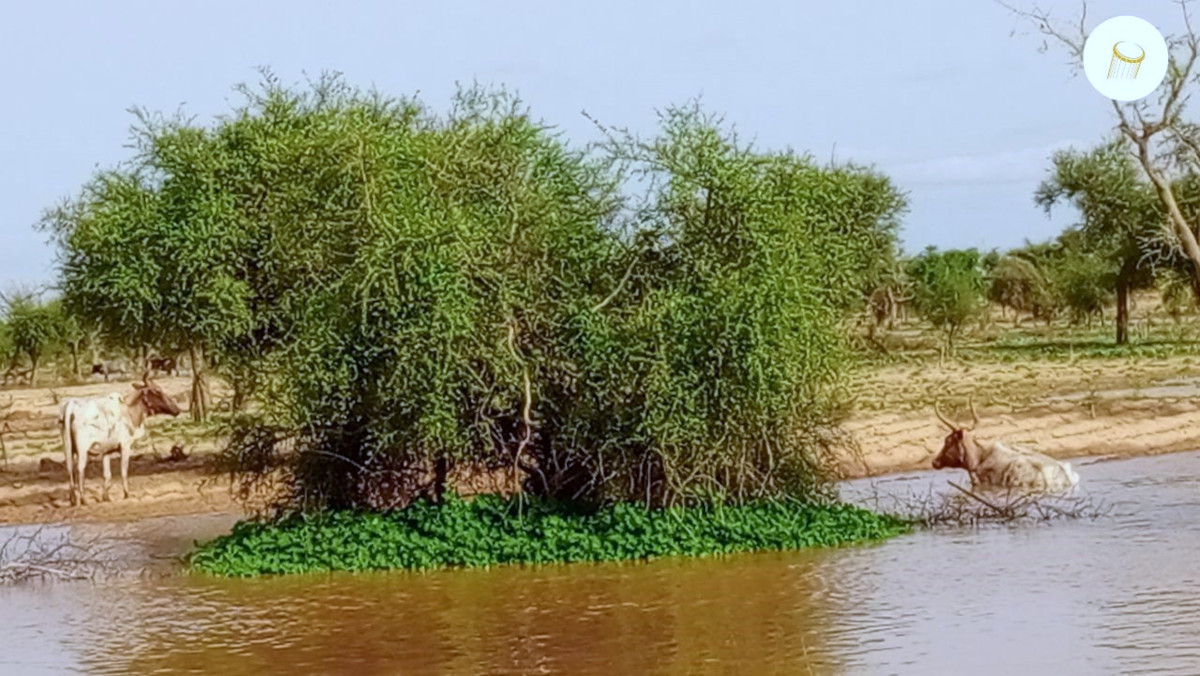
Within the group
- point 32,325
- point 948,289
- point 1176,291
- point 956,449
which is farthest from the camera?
point 32,325

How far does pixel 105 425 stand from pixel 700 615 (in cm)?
1267

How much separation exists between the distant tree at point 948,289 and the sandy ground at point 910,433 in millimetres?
15741

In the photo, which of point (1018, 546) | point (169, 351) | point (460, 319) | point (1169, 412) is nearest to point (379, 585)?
point (460, 319)

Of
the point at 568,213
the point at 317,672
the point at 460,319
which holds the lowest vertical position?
the point at 317,672

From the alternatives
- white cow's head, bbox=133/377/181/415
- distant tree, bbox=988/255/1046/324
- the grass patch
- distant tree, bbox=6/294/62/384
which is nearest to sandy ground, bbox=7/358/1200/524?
white cow's head, bbox=133/377/181/415

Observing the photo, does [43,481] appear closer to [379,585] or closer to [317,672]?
[379,585]

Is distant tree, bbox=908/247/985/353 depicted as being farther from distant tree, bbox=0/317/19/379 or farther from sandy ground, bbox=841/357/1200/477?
distant tree, bbox=0/317/19/379

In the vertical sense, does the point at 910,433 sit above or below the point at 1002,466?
above

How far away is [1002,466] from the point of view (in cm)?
2116

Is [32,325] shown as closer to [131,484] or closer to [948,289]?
[948,289]

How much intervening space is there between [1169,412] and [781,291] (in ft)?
47.4

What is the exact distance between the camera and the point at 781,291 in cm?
1712

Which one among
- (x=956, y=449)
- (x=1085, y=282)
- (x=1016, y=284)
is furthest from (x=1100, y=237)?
(x=956, y=449)

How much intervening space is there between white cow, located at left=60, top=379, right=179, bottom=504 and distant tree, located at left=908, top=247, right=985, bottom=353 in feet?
119
